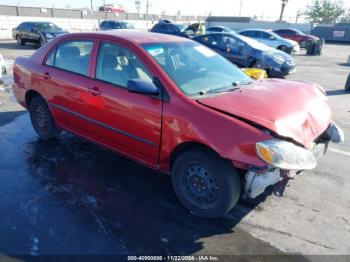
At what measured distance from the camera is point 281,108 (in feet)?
10.5

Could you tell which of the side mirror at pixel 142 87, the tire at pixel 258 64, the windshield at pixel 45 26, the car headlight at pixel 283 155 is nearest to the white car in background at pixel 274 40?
the tire at pixel 258 64

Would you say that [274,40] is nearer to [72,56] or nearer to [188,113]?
[72,56]

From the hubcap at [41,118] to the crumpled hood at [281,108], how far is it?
2814mm

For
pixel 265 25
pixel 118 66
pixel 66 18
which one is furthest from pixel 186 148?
pixel 265 25

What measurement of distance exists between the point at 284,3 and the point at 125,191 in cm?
5033

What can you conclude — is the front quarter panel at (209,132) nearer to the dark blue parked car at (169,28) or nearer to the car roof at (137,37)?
the car roof at (137,37)

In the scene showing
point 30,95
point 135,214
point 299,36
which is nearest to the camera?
point 135,214

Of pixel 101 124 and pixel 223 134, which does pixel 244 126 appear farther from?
pixel 101 124

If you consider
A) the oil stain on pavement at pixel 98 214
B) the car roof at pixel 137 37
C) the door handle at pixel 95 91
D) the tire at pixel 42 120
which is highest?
the car roof at pixel 137 37

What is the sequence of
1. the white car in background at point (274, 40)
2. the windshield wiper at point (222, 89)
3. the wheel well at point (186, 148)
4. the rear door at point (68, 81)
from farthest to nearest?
the white car in background at point (274, 40) < the rear door at point (68, 81) < the windshield wiper at point (222, 89) < the wheel well at point (186, 148)

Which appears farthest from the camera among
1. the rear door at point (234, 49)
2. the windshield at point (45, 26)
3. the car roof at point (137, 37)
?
the windshield at point (45, 26)

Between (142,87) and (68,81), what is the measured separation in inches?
57.5

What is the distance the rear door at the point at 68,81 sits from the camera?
412 cm

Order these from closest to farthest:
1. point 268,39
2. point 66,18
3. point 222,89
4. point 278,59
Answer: point 222,89 < point 278,59 < point 268,39 < point 66,18
